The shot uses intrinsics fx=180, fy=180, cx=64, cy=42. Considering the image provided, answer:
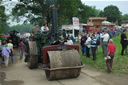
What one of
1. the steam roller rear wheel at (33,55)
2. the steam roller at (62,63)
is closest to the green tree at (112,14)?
the steam roller rear wheel at (33,55)

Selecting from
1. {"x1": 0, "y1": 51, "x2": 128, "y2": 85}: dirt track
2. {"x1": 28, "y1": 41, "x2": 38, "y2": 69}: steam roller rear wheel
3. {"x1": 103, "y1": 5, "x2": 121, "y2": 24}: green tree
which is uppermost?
{"x1": 103, "y1": 5, "x2": 121, "y2": 24}: green tree

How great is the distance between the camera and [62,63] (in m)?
6.49

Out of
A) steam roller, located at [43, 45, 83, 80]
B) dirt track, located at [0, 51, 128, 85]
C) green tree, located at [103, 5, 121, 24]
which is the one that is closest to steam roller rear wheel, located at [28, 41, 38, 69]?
dirt track, located at [0, 51, 128, 85]

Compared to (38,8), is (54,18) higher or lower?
lower

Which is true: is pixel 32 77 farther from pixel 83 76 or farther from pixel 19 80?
pixel 83 76

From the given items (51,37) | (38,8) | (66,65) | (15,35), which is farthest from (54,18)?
(38,8)

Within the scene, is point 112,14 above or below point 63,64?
above

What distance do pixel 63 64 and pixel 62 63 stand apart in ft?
0.17

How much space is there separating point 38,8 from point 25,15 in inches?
125

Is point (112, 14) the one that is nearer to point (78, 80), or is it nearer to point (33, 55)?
point (33, 55)

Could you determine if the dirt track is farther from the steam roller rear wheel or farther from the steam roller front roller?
the steam roller rear wheel

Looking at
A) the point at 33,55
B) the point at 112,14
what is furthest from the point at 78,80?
the point at 112,14

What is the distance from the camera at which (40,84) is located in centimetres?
Answer: 652

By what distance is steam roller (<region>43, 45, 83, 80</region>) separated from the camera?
6.41 metres
